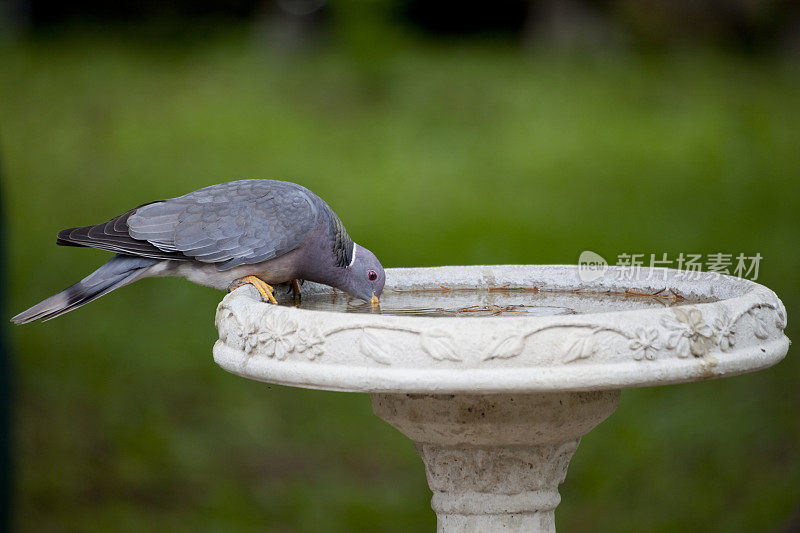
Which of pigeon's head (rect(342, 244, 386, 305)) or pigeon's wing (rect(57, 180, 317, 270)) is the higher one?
pigeon's wing (rect(57, 180, 317, 270))

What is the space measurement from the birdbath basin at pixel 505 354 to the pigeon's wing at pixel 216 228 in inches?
8.2

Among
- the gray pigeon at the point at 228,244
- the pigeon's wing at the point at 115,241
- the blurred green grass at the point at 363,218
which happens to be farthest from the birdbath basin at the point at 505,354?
the blurred green grass at the point at 363,218

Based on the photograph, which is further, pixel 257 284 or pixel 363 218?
pixel 363 218

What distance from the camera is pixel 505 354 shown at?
2.05 metres

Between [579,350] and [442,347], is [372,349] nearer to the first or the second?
[442,347]

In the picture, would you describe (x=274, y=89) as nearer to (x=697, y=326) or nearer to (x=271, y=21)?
(x=271, y=21)

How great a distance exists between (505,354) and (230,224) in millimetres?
1186

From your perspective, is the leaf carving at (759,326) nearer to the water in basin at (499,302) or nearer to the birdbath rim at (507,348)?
the birdbath rim at (507,348)

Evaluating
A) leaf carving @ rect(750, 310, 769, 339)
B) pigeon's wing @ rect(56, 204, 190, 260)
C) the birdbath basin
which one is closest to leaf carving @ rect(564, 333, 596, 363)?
the birdbath basin

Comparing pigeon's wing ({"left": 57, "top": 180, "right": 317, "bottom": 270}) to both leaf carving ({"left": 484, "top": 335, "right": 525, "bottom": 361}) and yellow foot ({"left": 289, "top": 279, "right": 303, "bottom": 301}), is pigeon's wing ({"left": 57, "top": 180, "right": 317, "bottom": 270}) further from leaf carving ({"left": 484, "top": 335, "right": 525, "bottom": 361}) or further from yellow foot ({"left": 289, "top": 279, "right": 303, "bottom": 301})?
leaf carving ({"left": 484, "top": 335, "right": 525, "bottom": 361})

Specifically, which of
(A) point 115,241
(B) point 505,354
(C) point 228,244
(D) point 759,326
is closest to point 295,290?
(C) point 228,244

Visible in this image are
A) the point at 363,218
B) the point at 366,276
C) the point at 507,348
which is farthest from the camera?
the point at 363,218

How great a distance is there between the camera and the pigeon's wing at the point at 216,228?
2936 mm

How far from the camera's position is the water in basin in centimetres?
276
